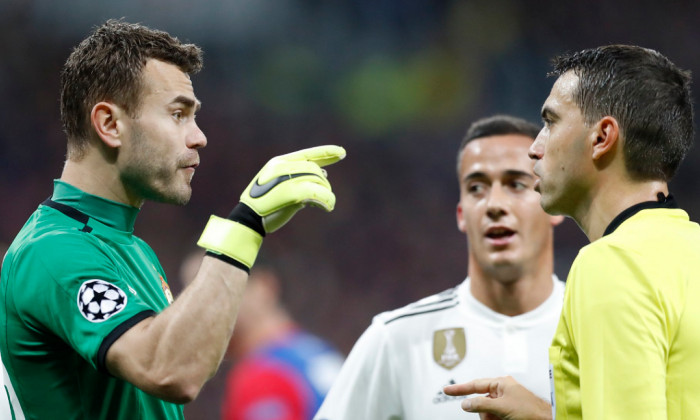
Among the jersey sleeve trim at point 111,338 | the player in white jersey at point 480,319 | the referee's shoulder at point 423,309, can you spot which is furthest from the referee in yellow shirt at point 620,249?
the referee's shoulder at point 423,309

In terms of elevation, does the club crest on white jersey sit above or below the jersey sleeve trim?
above

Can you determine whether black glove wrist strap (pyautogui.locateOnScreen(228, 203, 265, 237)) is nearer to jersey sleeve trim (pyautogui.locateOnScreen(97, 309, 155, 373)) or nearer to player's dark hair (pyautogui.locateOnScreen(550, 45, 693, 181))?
jersey sleeve trim (pyautogui.locateOnScreen(97, 309, 155, 373))

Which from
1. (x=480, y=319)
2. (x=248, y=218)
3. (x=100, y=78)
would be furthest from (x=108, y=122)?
(x=480, y=319)

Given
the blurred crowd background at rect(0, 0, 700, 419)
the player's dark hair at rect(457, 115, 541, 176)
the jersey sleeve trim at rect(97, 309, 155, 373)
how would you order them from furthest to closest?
the blurred crowd background at rect(0, 0, 700, 419)
the player's dark hair at rect(457, 115, 541, 176)
the jersey sleeve trim at rect(97, 309, 155, 373)

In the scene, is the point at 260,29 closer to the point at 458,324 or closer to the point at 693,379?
the point at 458,324

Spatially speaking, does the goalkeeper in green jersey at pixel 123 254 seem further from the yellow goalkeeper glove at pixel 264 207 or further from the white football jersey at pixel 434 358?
the white football jersey at pixel 434 358

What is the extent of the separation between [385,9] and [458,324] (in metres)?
4.93

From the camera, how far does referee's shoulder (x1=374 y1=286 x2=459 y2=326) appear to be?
316 cm

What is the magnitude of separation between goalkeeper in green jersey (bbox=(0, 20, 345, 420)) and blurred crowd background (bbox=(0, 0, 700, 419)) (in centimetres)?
472

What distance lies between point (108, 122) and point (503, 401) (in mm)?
1249

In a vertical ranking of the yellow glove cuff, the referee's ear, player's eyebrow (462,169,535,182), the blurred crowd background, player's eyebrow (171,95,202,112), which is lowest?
the yellow glove cuff

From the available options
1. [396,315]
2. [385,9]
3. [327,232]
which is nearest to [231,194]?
[327,232]

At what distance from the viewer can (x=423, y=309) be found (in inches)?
126

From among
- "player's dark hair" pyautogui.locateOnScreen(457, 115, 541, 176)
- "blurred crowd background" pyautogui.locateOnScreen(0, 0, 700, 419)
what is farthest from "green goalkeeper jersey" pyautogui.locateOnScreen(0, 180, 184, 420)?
"blurred crowd background" pyautogui.locateOnScreen(0, 0, 700, 419)
